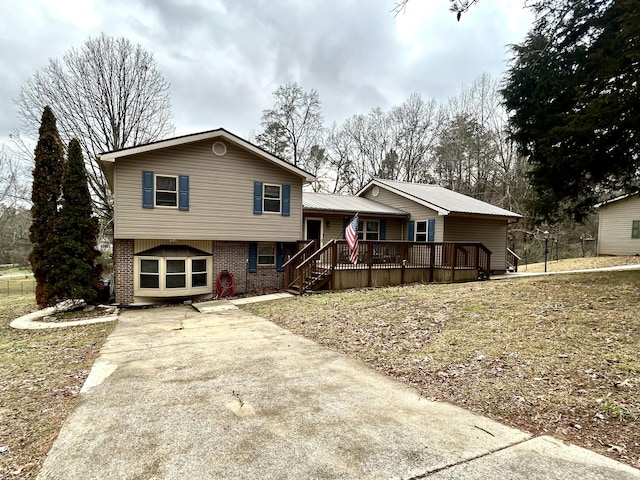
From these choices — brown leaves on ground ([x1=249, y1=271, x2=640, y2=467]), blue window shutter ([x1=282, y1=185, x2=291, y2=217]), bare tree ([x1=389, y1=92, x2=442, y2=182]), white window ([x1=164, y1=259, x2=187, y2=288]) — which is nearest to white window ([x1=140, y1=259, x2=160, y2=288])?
white window ([x1=164, y1=259, x2=187, y2=288])

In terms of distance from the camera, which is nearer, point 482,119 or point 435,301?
point 435,301

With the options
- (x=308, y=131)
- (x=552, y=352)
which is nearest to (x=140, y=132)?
(x=308, y=131)

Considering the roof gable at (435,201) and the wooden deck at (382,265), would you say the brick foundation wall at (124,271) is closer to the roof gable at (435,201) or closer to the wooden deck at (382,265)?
the wooden deck at (382,265)

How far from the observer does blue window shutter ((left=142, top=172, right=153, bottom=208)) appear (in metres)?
11.1

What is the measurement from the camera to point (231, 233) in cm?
1245

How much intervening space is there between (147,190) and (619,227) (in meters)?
24.0

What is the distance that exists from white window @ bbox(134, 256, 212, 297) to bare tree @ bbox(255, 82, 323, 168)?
58.6ft

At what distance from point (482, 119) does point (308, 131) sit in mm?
14274

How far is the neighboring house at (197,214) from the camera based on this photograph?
11.1m

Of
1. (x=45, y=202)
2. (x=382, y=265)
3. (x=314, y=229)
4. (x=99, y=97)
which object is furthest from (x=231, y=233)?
(x=99, y=97)

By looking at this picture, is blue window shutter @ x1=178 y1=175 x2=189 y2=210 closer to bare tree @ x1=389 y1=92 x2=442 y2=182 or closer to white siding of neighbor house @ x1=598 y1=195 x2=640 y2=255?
white siding of neighbor house @ x1=598 y1=195 x2=640 y2=255

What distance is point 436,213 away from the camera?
606 inches

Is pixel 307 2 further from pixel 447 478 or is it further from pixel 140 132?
pixel 140 132

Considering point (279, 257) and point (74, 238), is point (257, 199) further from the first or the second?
point (74, 238)
